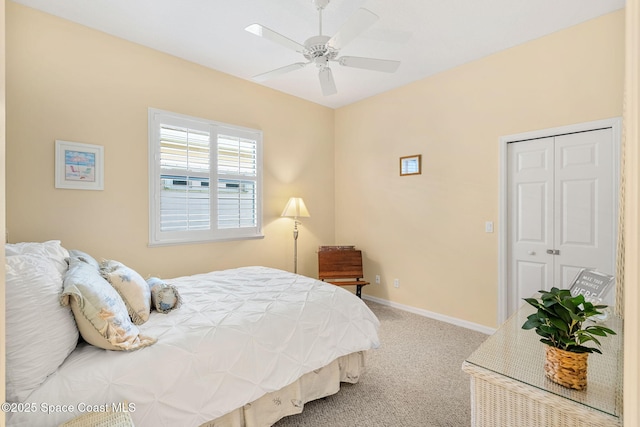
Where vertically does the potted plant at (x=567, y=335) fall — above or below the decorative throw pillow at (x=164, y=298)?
above

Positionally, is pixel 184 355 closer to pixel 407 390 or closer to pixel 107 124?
pixel 407 390

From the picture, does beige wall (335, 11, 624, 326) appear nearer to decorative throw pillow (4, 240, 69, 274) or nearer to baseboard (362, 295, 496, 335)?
baseboard (362, 295, 496, 335)

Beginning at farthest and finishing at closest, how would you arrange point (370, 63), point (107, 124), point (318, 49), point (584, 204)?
point (107, 124)
point (584, 204)
point (370, 63)
point (318, 49)

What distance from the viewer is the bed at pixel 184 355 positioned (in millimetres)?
1148

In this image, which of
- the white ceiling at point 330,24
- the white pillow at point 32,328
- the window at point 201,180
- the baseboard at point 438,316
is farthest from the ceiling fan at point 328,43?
the baseboard at point 438,316

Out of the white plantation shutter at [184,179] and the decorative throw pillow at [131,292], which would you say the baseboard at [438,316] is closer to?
the white plantation shutter at [184,179]

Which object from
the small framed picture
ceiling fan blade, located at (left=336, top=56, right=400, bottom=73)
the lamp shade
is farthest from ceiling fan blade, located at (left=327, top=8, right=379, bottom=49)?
Result: the lamp shade

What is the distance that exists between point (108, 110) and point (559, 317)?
3465 millimetres

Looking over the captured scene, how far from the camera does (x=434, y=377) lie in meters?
2.31

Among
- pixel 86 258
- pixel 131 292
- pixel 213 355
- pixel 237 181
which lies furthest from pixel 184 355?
pixel 237 181

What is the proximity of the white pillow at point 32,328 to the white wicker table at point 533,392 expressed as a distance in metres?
1.67

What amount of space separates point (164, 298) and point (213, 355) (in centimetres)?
63

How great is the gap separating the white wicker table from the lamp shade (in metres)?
2.83

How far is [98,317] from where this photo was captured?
51.3 inches
